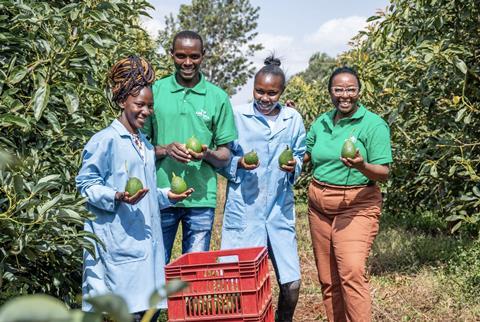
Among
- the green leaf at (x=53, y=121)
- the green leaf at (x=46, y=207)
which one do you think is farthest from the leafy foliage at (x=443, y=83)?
the green leaf at (x=46, y=207)

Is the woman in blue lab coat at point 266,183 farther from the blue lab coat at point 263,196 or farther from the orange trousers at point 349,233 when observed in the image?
the orange trousers at point 349,233

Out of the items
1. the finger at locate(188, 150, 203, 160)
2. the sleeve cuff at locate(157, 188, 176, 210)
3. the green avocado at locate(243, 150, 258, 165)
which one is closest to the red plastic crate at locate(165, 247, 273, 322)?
the sleeve cuff at locate(157, 188, 176, 210)

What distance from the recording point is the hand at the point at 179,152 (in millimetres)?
2949

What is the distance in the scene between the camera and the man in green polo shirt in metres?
3.15

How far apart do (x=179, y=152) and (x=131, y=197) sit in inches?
20.2

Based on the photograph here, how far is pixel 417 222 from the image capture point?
7.52 m

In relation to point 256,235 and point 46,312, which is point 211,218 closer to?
point 256,235

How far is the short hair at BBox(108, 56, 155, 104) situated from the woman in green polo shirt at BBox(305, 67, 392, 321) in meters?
1.07

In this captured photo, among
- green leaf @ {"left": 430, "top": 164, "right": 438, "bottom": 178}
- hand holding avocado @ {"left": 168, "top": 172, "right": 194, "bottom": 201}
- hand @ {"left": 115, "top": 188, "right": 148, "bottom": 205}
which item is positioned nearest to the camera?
hand @ {"left": 115, "top": 188, "right": 148, "bottom": 205}

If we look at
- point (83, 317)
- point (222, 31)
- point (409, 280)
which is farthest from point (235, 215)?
point (222, 31)

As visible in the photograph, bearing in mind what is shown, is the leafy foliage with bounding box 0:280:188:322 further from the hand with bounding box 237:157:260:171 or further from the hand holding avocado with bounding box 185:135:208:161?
the hand with bounding box 237:157:260:171

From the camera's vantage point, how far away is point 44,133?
278 cm

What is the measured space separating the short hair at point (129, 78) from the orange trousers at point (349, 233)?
3.94 ft

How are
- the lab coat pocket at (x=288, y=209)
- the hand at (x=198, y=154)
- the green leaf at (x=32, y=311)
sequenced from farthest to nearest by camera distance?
the lab coat pocket at (x=288, y=209)
the hand at (x=198, y=154)
the green leaf at (x=32, y=311)
